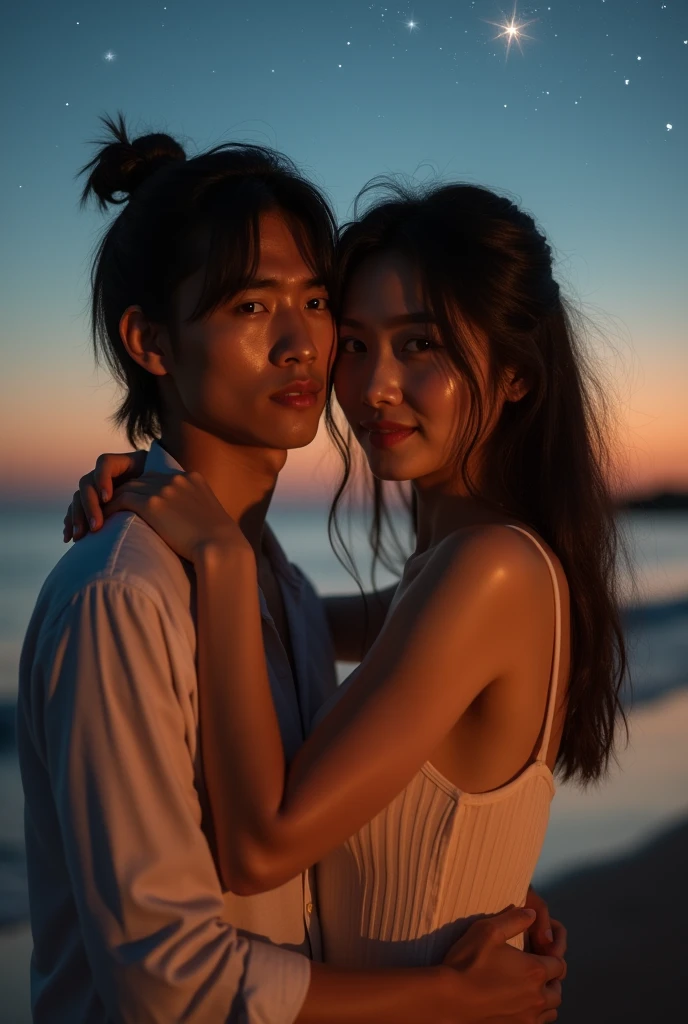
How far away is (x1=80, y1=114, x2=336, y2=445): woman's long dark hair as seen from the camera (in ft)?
6.24

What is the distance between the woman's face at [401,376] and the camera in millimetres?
1960

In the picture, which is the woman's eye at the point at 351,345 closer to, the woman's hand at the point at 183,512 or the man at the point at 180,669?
the man at the point at 180,669

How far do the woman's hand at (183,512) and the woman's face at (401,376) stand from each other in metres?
0.40

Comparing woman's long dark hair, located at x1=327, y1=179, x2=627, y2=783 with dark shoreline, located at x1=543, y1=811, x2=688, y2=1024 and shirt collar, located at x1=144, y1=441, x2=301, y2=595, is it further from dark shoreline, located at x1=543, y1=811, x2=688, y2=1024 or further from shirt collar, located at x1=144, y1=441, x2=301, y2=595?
dark shoreline, located at x1=543, y1=811, x2=688, y2=1024

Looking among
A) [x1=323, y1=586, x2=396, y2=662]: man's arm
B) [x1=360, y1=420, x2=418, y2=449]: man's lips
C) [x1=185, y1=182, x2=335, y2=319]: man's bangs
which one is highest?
[x1=185, y1=182, x2=335, y2=319]: man's bangs

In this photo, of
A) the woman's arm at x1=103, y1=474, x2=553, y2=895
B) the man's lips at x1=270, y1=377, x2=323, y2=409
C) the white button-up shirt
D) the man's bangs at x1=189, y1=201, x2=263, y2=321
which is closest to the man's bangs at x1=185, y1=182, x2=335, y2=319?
the man's bangs at x1=189, y1=201, x2=263, y2=321

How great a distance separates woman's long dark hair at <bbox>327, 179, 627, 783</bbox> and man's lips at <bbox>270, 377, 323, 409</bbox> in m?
0.25

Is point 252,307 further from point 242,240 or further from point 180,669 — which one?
point 180,669

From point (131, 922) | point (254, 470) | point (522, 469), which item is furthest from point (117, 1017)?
point (522, 469)

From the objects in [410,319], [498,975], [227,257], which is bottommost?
[498,975]

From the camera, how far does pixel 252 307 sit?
6.36 ft

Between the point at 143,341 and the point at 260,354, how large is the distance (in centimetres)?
27

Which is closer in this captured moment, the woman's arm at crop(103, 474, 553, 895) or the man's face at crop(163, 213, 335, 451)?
the woman's arm at crop(103, 474, 553, 895)

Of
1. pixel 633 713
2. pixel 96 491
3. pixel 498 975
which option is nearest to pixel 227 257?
pixel 96 491
